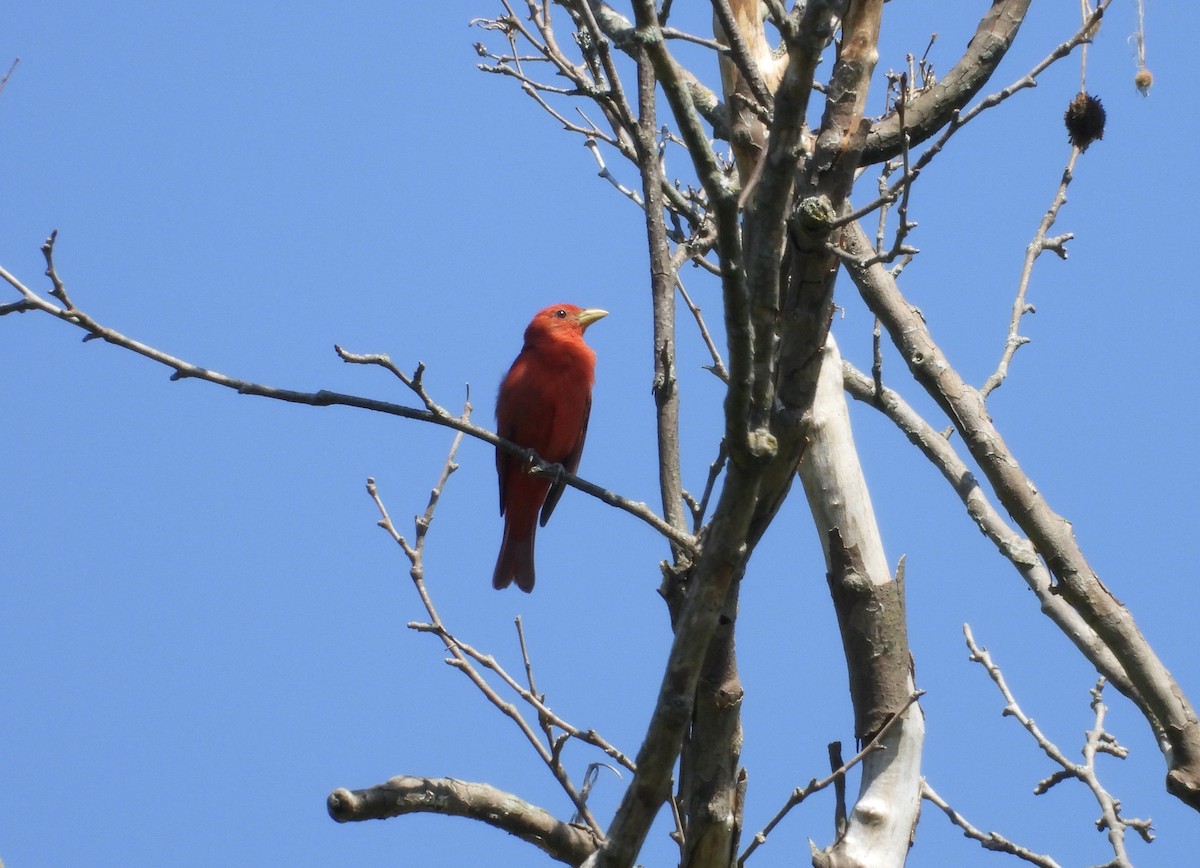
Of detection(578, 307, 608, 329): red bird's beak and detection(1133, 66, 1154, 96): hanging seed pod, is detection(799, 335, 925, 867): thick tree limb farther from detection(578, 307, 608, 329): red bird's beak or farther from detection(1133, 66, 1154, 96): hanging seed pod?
detection(578, 307, 608, 329): red bird's beak

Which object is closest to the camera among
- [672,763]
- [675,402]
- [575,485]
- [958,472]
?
[672,763]

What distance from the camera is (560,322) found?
23.7 ft

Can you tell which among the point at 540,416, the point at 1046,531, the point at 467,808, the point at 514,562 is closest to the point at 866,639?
the point at 1046,531

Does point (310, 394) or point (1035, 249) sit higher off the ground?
point (1035, 249)

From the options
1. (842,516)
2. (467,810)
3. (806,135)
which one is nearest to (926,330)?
(842,516)

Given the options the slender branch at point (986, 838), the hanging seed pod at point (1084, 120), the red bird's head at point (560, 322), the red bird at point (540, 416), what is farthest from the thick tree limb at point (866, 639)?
the red bird's head at point (560, 322)

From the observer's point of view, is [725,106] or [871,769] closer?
[871,769]

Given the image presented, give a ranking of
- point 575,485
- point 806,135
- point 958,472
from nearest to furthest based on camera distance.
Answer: point 575,485 < point 806,135 < point 958,472

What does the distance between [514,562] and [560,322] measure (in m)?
1.41

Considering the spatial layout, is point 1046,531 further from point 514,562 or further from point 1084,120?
point 514,562

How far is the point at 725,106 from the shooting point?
419cm

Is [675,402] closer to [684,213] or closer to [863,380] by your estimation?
[684,213]

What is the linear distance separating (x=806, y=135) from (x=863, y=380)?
158 centimetres

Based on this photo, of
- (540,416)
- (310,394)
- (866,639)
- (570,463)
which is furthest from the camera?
(570,463)
